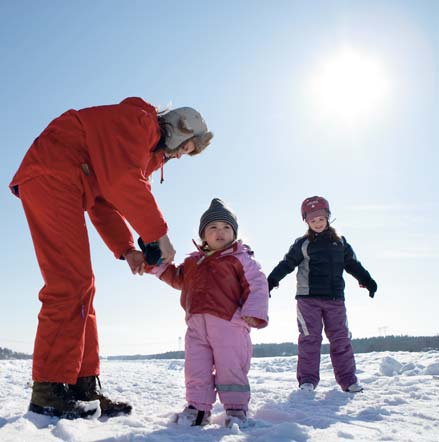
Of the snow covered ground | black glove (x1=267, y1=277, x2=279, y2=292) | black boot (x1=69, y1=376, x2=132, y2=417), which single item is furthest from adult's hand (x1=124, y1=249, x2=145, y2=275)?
black glove (x1=267, y1=277, x2=279, y2=292)

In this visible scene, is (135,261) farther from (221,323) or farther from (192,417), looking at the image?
(192,417)

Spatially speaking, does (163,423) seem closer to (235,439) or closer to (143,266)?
(235,439)

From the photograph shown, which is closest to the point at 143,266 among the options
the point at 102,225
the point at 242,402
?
the point at 102,225

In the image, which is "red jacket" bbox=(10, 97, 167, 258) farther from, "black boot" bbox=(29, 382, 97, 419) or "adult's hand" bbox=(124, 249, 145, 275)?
"black boot" bbox=(29, 382, 97, 419)

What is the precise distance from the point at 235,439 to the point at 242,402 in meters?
0.83

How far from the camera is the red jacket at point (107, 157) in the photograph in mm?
2488

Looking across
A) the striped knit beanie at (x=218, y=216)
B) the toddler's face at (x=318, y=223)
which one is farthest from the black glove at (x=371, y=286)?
the striped knit beanie at (x=218, y=216)

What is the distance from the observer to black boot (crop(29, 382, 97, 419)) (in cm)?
225

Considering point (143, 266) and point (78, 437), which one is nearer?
point (78, 437)

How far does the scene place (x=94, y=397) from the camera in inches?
101

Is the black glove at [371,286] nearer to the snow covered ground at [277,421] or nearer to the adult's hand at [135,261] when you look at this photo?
the snow covered ground at [277,421]

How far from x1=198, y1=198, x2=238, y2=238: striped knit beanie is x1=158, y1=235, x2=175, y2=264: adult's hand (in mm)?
861

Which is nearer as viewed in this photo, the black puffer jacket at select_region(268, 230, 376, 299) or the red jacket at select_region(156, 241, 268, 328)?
the red jacket at select_region(156, 241, 268, 328)

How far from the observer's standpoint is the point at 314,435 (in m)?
1.90
